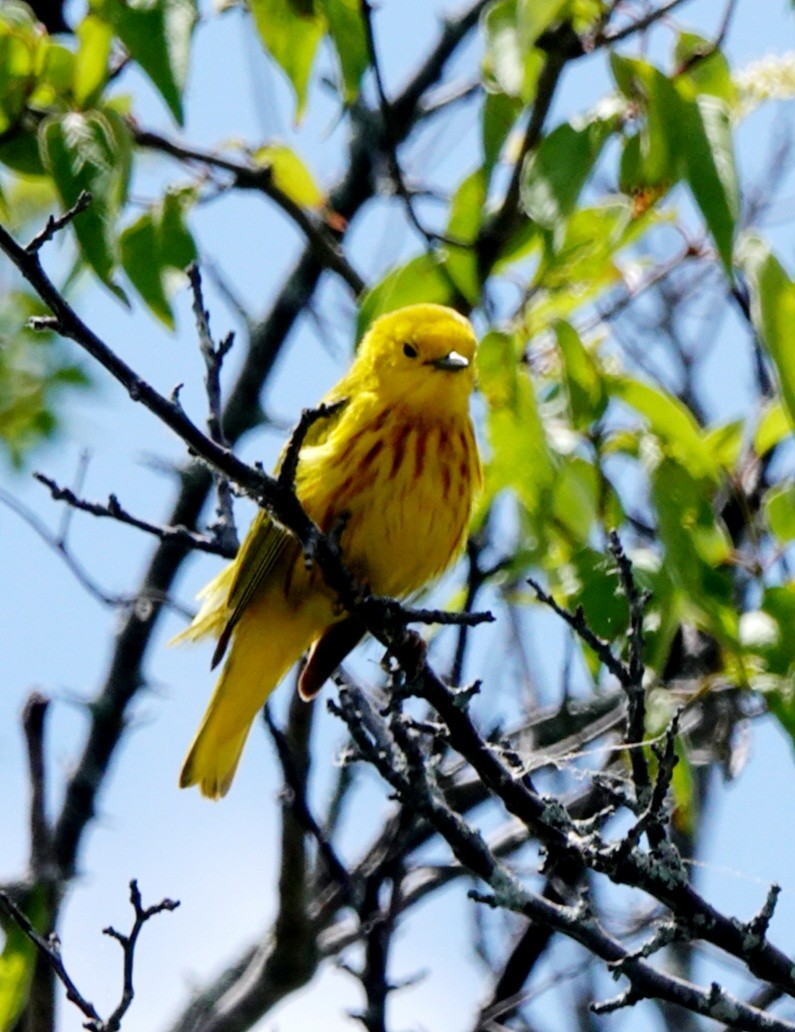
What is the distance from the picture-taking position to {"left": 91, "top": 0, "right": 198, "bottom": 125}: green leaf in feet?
11.9

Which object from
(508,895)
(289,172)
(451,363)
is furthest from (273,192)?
(508,895)

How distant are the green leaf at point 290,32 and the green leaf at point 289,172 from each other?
86 centimetres

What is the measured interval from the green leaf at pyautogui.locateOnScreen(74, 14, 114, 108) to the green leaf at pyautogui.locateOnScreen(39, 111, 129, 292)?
0.08m

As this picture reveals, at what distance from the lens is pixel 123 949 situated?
338cm

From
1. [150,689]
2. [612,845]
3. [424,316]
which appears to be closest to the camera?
[612,845]

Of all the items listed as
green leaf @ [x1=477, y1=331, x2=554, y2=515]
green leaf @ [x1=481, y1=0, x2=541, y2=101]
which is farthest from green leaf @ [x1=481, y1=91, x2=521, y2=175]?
green leaf @ [x1=477, y1=331, x2=554, y2=515]

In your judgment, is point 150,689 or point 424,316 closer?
point 424,316

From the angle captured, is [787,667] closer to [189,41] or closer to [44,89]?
[189,41]

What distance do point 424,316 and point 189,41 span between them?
4.75 ft

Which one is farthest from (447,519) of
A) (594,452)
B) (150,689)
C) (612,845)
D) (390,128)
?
(150,689)

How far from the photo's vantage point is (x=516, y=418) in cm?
402

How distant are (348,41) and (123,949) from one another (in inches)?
79.1

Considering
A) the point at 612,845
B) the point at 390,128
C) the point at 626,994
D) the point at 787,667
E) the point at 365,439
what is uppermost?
the point at 390,128

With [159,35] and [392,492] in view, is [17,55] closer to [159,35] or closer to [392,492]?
[159,35]
